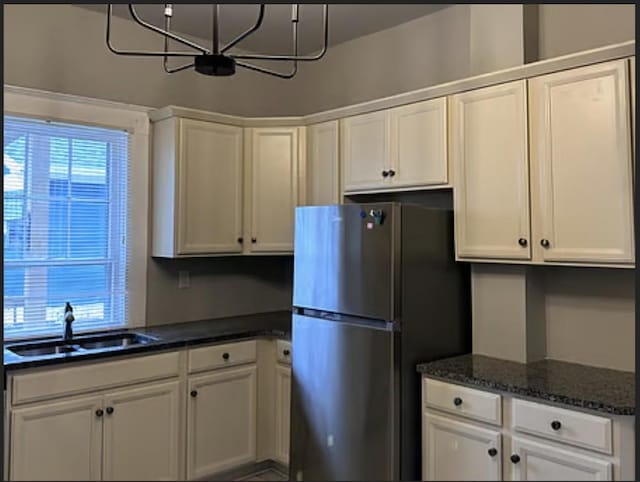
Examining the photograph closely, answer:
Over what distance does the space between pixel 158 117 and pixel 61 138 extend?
57cm

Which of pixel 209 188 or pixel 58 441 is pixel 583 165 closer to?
pixel 209 188

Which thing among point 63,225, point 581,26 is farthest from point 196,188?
point 581,26

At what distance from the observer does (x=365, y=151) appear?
3281mm

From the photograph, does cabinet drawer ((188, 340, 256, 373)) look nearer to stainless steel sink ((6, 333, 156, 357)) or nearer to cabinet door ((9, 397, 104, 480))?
stainless steel sink ((6, 333, 156, 357))

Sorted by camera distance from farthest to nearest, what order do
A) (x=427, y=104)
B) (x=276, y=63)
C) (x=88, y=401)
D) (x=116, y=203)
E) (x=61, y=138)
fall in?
(x=276, y=63), (x=116, y=203), (x=61, y=138), (x=427, y=104), (x=88, y=401)

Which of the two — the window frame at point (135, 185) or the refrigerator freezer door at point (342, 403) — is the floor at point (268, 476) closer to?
the refrigerator freezer door at point (342, 403)

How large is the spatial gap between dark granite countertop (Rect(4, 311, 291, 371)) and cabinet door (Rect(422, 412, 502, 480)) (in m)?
1.06

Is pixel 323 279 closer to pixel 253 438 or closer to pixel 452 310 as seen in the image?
pixel 452 310

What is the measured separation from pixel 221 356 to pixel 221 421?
1.22ft

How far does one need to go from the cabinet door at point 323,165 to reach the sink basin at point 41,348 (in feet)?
5.34

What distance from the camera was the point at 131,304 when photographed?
352 centimetres

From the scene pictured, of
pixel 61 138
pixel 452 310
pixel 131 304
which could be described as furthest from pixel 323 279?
pixel 61 138

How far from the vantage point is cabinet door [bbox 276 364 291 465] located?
3.34 metres

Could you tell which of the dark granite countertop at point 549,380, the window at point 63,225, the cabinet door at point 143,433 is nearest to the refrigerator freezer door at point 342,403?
the dark granite countertop at point 549,380
